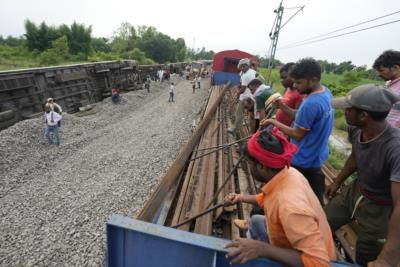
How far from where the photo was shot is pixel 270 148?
1.42 m

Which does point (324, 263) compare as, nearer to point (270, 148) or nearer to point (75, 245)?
point (270, 148)

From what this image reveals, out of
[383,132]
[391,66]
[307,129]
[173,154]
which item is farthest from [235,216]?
[173,154]

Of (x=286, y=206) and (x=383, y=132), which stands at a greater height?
(x=383, y=132)

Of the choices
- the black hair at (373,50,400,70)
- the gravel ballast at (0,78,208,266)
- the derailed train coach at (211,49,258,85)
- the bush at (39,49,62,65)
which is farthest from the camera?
the bush at (39,49,62,65)

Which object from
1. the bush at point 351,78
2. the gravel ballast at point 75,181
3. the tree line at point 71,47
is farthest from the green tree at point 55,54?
the bush at point 351,78

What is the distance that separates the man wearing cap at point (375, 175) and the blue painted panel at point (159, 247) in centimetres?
78

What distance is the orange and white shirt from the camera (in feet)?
3.65

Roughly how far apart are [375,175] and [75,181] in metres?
8.16

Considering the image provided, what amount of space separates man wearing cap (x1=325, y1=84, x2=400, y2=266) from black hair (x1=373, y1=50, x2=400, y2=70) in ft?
3.86

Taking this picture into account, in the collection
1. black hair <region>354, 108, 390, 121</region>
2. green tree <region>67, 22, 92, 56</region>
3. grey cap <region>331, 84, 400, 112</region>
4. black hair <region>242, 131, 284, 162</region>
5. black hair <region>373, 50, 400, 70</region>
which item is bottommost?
black hair <region>242, 131, 284, 162</region>

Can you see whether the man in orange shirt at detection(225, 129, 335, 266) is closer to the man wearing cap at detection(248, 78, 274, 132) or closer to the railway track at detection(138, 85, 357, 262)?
the railway track at detection(138, 85, 357, 262)

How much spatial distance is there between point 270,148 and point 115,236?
45.8 inches

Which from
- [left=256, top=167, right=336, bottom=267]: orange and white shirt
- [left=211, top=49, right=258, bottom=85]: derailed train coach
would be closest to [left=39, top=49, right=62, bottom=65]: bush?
[left=211, top=49, right=258, bottom=85]: derailed train coach

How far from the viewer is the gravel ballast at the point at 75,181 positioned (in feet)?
16.7
